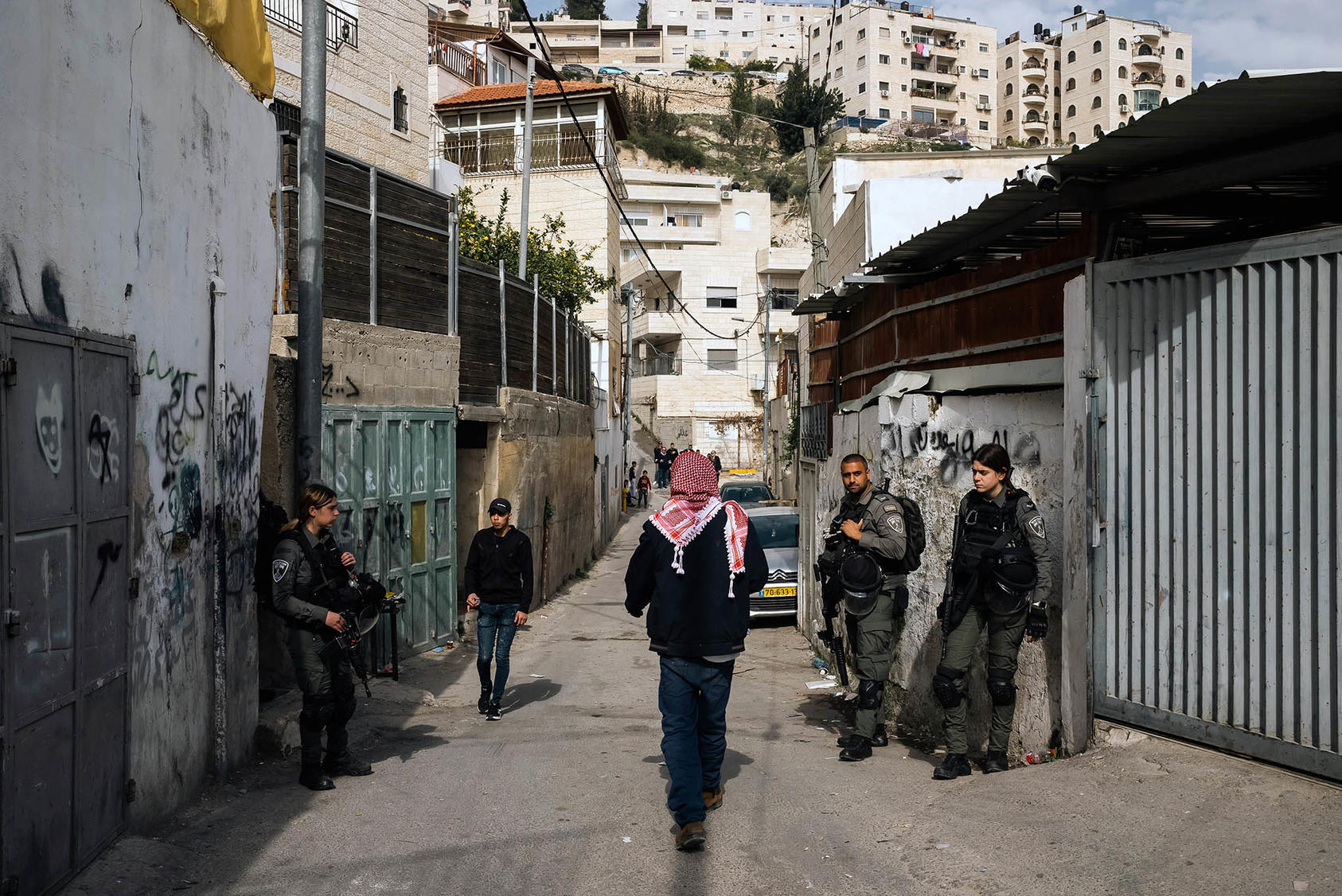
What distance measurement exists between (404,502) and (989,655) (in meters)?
6.71

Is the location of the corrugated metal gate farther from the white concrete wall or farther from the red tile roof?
the red tile roof

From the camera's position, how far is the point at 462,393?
13.0 m

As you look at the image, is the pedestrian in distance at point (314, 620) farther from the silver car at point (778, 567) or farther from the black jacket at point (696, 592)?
the silver car at point (778, 567)

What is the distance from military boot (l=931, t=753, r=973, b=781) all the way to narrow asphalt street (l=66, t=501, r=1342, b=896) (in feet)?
0.24

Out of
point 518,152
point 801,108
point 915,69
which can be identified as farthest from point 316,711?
point 915,69

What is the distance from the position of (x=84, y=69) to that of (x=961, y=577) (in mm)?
4983

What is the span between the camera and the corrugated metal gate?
4.46 m

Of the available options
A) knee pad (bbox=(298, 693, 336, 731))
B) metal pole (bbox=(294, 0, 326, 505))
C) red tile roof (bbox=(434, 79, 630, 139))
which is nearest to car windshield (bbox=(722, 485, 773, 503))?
metal pole (bbox=(294, 0, 326, 505))

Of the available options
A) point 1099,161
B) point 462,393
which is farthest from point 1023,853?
point 462,393

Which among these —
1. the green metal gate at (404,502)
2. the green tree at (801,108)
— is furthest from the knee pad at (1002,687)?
the green tree at (801,108)

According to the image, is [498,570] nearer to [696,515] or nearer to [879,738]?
[879,738]

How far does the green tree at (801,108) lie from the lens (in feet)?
252

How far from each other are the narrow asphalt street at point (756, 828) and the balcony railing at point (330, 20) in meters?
18.3

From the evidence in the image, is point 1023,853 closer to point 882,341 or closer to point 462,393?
point 882,341
